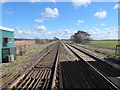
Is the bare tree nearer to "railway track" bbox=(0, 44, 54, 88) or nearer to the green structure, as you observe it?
the green structure

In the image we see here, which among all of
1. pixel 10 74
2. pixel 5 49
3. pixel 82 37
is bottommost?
pixel 10 74

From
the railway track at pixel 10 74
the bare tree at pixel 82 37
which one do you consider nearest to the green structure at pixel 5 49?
the railway track at pixel 10 74

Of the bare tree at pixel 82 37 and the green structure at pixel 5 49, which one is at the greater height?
the bare tree at pixel 82 37

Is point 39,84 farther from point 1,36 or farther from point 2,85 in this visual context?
point 1,36

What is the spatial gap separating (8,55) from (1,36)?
2219 millimetres

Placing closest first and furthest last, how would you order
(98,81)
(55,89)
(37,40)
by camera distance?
1. (55,89)
2. (98,81)
3. (37,40)

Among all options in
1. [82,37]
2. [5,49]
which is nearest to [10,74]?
[5,49]

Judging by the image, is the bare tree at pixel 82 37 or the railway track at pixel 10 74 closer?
the railway track at pixel 10 74

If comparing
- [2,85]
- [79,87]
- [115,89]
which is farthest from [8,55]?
[115,89]

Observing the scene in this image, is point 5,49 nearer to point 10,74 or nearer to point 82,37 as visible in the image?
point 10,74

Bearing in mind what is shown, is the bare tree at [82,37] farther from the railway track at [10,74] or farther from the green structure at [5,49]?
the railway track at [10,74]

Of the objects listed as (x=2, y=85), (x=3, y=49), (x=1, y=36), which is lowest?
(x=2, y=85)

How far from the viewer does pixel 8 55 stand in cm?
1295

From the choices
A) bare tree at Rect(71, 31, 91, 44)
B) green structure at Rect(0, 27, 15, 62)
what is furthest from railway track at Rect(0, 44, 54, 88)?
bare tree at Rect(71, 31, 91, 44)
